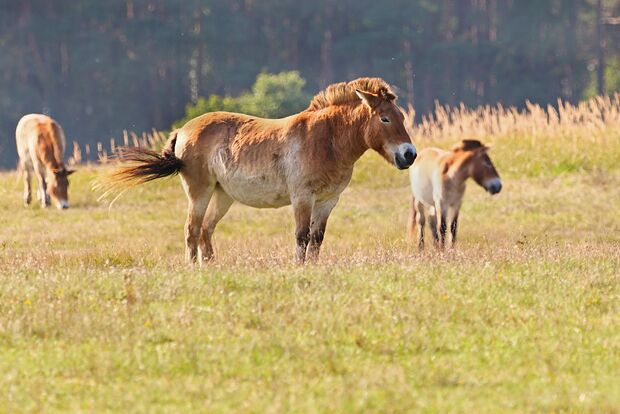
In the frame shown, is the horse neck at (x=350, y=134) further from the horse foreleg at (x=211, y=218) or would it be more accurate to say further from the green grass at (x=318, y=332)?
the horse foreleg at (x=211, y=218)

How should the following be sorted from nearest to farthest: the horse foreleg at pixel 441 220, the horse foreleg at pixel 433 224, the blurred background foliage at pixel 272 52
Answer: the horse foreleg at pixel 441 220, the horse foreleg at pixel 433 224, the blurred background foliage at pixel 272 52

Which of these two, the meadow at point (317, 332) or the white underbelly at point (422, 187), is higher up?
the white underbelly at point (422, 187)

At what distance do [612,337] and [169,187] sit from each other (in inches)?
662

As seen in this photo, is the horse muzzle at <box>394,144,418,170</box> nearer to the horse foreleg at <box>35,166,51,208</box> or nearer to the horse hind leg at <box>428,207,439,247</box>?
the horse hind leg at <box>428,207,439,247</box>

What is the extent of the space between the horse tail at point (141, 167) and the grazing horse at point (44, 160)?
9.28m

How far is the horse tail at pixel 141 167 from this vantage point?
43.2 ft

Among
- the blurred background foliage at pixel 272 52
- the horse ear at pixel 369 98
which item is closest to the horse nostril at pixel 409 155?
the horse ear at pixel 369 98

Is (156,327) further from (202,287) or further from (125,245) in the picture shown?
(125,245)

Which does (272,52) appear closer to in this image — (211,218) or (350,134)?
(211,218)

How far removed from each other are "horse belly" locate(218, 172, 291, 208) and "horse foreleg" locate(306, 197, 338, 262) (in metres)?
0.32

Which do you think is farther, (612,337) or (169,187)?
(169,187)

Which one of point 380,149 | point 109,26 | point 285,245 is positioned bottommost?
point 285,245

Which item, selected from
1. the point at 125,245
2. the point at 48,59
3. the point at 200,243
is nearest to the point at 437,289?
the point at 200,243

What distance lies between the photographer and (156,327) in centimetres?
865
